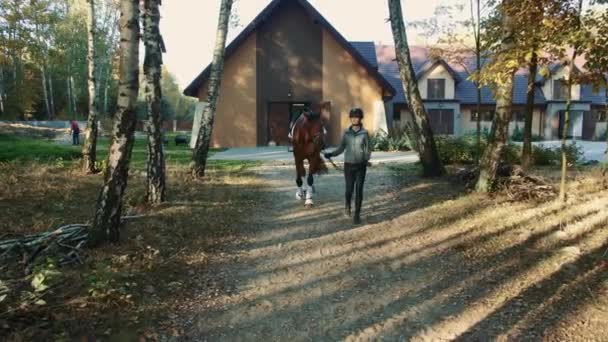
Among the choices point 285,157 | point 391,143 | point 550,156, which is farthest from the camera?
point 391,143

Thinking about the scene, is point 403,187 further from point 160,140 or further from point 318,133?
point 160,140

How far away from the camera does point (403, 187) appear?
1105 centimetres

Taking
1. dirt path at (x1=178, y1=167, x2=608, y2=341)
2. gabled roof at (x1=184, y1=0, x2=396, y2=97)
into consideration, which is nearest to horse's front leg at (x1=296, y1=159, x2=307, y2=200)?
dirt path at (x1=178, y1=167, x2=608, y2=341)

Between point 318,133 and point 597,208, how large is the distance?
508cm

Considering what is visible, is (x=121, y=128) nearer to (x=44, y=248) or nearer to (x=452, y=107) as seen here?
(x=44, y=248)

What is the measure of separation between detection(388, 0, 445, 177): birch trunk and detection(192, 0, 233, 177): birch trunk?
174 inches

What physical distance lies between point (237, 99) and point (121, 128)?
67.3 feet

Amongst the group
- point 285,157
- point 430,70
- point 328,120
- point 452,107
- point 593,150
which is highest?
point 430,70

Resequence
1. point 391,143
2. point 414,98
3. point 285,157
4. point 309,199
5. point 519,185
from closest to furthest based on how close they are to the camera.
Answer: point 309,199
point 519,185
point 414,98
point 285,157
point 391,143

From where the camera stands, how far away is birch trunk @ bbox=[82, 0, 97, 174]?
1215 cm

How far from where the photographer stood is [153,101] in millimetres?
8477

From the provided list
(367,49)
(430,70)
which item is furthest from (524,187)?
(430,70)

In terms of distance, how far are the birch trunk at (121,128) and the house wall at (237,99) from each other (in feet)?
66.2

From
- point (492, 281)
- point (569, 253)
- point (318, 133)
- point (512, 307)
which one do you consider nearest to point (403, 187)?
point (318, 133)
